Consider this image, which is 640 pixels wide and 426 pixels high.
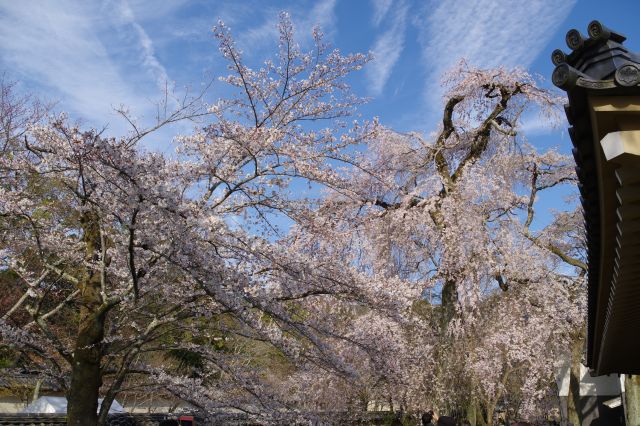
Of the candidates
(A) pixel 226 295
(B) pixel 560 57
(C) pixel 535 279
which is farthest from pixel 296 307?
(B) pixel 560 57

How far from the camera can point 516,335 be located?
39.2 feet

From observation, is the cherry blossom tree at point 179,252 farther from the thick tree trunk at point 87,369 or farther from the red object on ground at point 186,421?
the red object on ground at point 186,421

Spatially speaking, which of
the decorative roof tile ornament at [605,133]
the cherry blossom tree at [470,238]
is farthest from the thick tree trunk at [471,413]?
the decorative roof tile ornament at [605,133]

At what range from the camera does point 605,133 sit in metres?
1.99

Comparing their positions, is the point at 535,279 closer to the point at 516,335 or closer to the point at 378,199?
the point at 516,335

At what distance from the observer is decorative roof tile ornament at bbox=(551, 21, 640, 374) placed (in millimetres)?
1845

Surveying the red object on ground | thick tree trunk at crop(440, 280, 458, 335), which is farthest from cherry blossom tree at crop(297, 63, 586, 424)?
the red object on ground

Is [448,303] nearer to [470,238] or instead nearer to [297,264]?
[470,238]

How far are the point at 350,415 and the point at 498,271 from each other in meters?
5.27

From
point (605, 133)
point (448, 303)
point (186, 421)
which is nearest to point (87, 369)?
point (186, 421)

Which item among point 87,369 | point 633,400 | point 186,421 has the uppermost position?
point 87,369

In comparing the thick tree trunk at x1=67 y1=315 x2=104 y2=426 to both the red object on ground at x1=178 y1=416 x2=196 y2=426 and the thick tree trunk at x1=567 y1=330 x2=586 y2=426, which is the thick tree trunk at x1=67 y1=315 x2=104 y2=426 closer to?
the red object on ground at x1=178 y1=416 x2=196 y2=426

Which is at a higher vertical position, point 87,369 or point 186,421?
point 87,369

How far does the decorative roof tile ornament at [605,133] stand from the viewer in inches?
72.6
